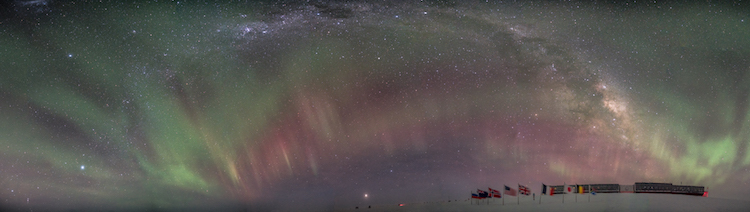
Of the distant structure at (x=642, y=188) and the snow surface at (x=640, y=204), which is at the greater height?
the distant structure at (x=642, y=188)

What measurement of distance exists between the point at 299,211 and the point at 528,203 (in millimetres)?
27179

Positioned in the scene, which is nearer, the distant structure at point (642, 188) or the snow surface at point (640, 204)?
the snow surface at point (640, 204)

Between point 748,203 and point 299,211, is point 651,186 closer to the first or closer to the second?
point 748,203

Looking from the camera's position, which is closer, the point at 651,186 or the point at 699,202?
the point at 699,202

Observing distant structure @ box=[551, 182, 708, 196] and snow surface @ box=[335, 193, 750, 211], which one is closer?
snow surface @ box=[335, 193, 750, 211]

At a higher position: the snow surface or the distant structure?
the distant structure

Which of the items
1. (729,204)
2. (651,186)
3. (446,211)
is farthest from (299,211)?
(729,204)

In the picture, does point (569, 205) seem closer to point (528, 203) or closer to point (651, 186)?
point (528, 203)

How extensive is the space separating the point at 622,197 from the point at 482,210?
15218 mm

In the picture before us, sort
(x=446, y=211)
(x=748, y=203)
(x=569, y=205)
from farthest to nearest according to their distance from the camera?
(x=446, y=211) → (x=569, y=205) → (x=748, y=203)

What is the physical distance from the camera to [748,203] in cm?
4375

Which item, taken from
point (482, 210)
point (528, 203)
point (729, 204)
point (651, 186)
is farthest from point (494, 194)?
point (729, 204)

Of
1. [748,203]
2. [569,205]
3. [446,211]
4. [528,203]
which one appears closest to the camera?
[748,203]

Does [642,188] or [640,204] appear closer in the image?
[640,204]
